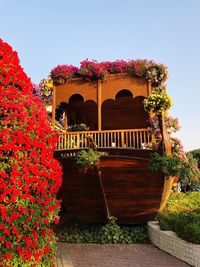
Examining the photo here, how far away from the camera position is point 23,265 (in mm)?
5000

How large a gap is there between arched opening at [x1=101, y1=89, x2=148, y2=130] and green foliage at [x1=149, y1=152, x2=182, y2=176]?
13.4 ft

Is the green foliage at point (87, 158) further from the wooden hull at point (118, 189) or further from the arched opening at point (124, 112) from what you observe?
A: the arched opening at point (124, 112)

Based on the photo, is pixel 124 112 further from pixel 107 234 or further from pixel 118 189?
pixel 107 234

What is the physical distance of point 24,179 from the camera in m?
5.16

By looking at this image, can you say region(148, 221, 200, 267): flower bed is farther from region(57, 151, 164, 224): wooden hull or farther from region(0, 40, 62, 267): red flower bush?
region(0, 40, 62, 267): red flower bush

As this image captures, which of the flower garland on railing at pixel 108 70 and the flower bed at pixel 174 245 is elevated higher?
the flower garland on railing at pixel 108 70

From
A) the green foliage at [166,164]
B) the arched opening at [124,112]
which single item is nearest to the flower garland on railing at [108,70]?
the arched opening at [124,112]

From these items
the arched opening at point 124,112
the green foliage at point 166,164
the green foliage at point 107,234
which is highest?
the arched opening at point 124,112

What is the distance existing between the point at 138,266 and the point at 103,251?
160cm

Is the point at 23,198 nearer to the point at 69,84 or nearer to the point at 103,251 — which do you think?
the point at 103,251

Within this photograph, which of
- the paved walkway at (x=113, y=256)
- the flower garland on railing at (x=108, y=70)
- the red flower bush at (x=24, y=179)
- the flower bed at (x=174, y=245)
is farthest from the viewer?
the flower garland on railing at (x=108, y=70)

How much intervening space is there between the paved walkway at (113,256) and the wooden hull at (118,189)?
112 centimetres

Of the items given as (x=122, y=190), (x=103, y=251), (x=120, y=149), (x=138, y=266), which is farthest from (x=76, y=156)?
(x=138, y=266)

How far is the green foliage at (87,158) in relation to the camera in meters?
8.16
